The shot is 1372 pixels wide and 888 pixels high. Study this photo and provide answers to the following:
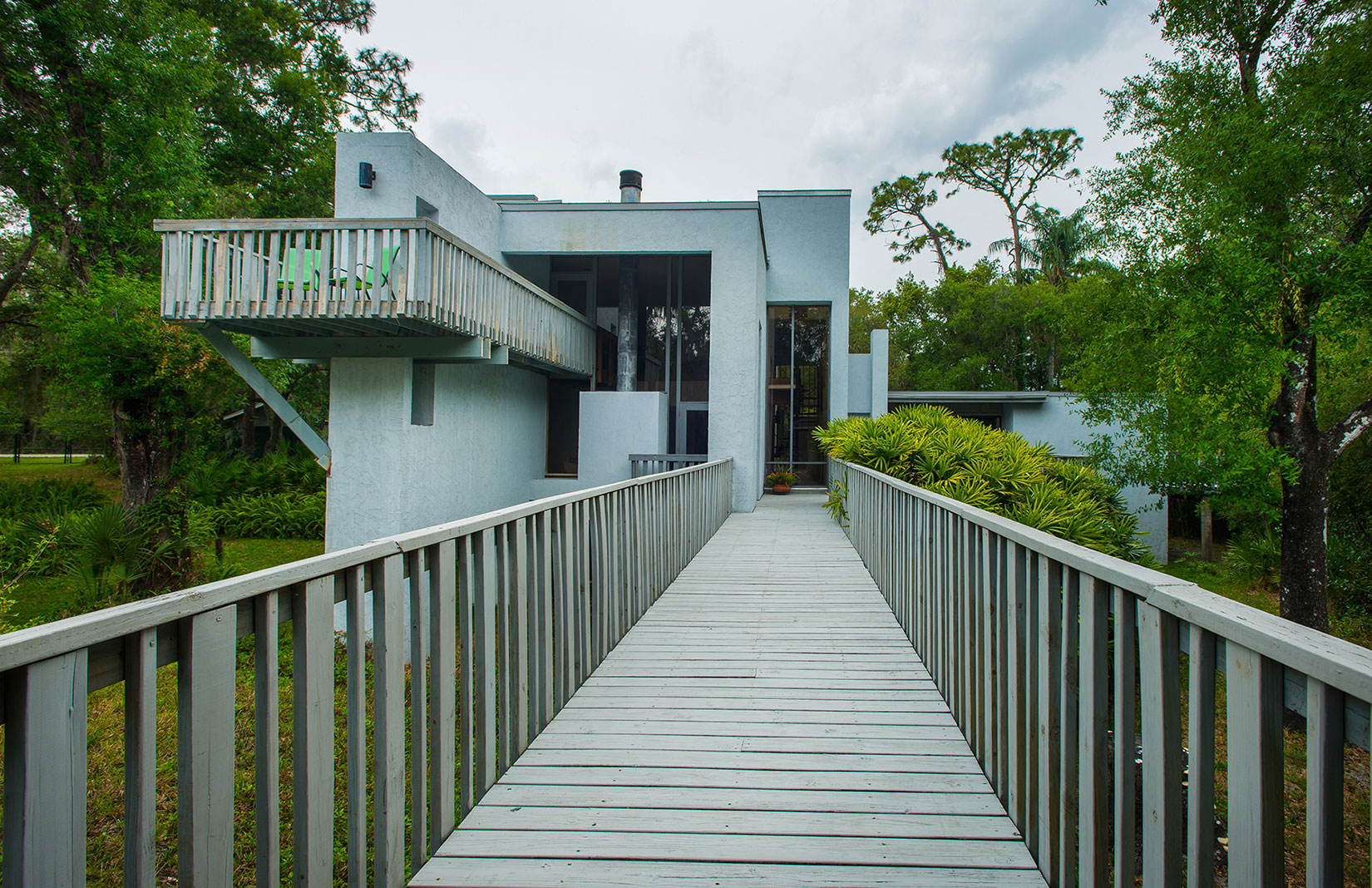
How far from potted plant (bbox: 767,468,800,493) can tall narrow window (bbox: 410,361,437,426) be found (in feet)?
28.5

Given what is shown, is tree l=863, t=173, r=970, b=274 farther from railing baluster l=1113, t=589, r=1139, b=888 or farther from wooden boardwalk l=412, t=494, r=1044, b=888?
railing baluster l=1113, t=589, r=1139, b=888

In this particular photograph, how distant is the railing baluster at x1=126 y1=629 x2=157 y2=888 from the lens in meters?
1.16


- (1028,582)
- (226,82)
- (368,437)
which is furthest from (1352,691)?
(226,82)

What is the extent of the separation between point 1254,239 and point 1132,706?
10.5 m

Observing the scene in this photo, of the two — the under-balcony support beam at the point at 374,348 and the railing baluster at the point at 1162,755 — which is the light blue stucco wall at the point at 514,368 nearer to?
the under-balcony support beam at the point at 374,348

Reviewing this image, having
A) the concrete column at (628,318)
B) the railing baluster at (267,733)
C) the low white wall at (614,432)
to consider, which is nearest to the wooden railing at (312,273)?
the low white wall at (614,432)

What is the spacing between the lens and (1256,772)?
3.80 ft

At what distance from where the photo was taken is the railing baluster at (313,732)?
1.54 m

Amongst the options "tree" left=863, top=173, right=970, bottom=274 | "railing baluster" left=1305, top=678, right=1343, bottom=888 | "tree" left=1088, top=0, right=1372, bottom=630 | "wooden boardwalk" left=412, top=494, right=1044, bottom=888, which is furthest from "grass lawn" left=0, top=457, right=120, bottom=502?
"tree" left=863, top=173, right=970, bottom=274

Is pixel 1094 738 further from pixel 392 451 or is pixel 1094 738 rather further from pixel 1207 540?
pixel 1207 540

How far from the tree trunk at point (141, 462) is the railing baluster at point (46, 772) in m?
16.2

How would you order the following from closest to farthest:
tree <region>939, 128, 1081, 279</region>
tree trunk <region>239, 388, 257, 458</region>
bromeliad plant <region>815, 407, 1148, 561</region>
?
1. bromeliad plant <region>815, 407, 1148, 561</region>
2. tree trunk <region>239, 388, 257, 458</region>
3. tree <region>939, 128, 1081, 279</region>

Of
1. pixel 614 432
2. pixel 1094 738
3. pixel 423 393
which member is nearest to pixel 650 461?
pixel 614 432

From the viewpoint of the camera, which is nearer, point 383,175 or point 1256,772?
point 1256,772
